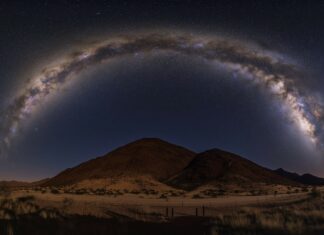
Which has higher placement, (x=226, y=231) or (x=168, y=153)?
(x=168, y=153)

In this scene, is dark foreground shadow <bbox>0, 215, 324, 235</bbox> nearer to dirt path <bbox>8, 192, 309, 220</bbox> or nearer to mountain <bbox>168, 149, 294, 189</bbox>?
dirt path <bbox>8, 192, 309, 220</bbox>

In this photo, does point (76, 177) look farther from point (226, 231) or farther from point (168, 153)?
point (226, 231)

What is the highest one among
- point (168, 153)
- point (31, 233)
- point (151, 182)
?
point (168, 153)

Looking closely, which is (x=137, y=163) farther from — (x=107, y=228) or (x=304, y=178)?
(x=107, y=228)

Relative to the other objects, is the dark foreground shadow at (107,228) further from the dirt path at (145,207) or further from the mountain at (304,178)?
the mountain at (304,178)

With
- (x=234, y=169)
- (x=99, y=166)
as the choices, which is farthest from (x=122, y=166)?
(x=234, y=169)

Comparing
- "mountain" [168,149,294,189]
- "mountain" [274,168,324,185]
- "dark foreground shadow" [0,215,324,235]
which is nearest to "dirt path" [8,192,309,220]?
"dark foreground shadow" [0,215,324,235]
